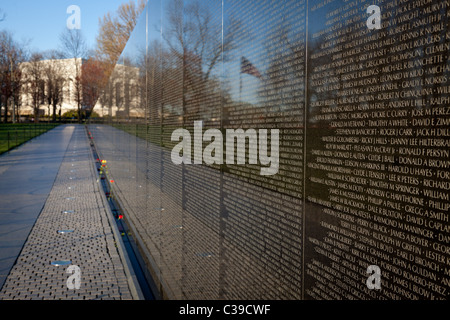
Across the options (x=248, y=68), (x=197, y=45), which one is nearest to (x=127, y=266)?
(x=197, y=45)

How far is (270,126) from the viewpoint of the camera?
283 centimetres

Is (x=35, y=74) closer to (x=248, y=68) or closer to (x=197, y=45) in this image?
(x=197, y=45)

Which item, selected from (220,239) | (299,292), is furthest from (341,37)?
(220,239)

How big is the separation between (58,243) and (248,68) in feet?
18.5

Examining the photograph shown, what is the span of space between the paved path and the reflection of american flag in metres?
3.25

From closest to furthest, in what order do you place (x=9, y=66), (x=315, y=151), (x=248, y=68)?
(x=315, y=151)
(x=248, y=68)
(x=9, y=66)

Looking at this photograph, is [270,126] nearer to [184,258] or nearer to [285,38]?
[285,38]

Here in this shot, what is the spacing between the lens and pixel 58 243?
754 centimetres

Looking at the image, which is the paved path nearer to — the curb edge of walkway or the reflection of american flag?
the curb edge of walkway

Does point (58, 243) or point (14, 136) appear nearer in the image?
point (58, 243)

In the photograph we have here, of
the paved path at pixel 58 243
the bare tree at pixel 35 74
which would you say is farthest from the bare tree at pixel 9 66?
the paved path at pixel 58 243

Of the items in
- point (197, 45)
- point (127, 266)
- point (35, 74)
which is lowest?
point (127, 266)

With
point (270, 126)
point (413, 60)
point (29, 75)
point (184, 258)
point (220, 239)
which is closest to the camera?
point (413, 60)

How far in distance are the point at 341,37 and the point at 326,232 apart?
926 mm
